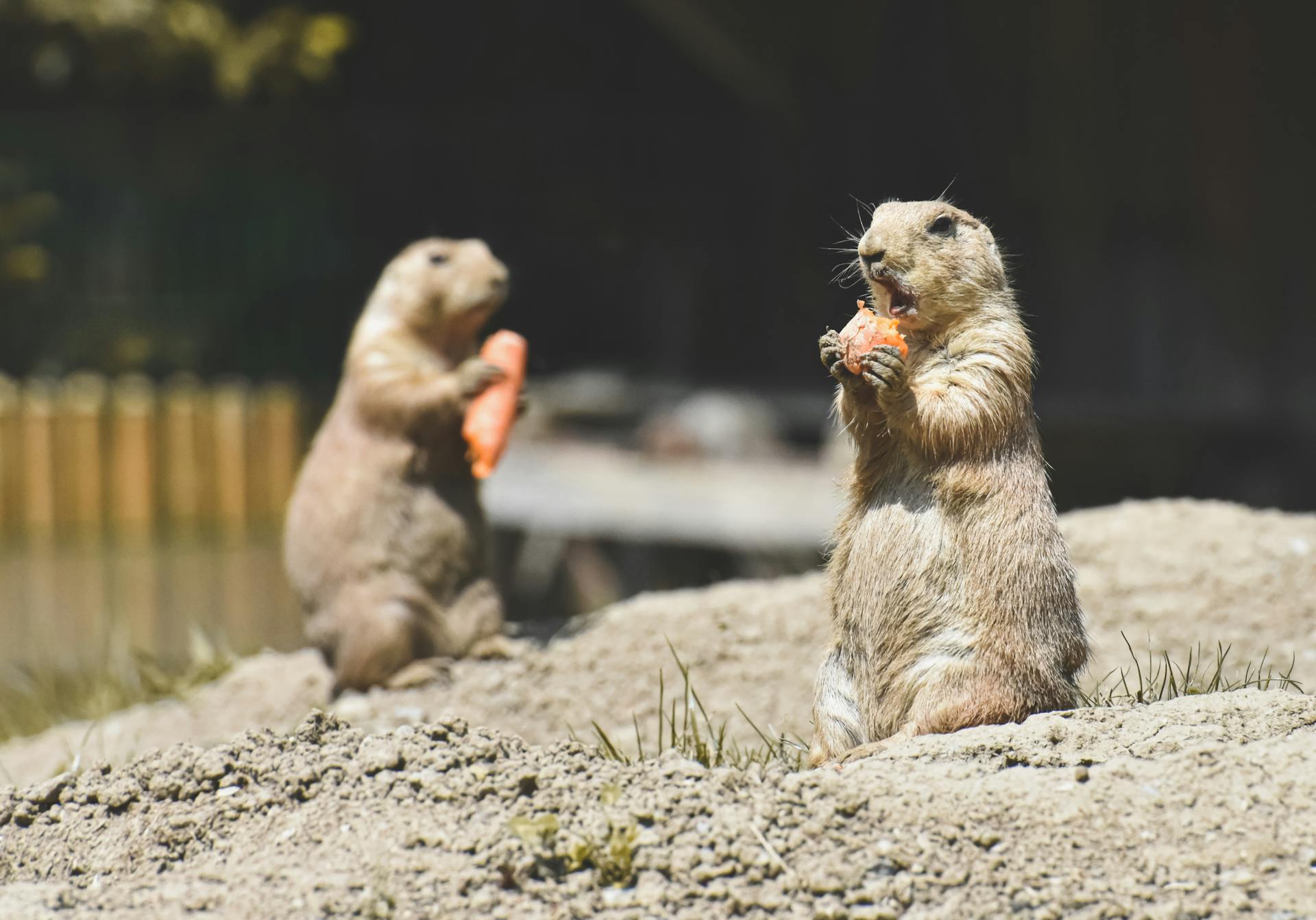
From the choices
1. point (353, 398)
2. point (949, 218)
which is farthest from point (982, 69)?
point (949, 218)

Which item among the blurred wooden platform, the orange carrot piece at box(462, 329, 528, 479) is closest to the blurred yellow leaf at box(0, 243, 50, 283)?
the blurred wooden platform

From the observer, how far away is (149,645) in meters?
8.00

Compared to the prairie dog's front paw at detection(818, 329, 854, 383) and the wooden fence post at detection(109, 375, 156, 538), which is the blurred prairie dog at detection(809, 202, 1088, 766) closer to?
the prairie dog's front paw at detection(818, 329, 854, 383)

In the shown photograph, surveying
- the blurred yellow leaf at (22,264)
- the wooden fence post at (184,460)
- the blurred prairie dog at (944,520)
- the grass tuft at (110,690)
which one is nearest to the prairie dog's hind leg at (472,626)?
the grass tuft at (110,690)

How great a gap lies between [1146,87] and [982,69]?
107 centimetres

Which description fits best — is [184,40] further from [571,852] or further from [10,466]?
[571,852]

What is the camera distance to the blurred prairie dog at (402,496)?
4875 millimetres

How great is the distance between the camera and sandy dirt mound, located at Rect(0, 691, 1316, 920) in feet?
8.18

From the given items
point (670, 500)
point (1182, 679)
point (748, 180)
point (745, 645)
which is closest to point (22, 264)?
point (670, 500)

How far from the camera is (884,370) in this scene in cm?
302

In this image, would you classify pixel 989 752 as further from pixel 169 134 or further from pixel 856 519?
pixel 169 134

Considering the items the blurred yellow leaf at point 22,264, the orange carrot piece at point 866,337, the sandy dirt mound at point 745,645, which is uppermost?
the blurred yellow leaf at point 22,264

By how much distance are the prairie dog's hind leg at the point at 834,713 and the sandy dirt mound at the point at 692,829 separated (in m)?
0.26

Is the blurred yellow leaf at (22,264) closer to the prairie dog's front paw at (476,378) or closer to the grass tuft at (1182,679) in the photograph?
the prairie dog's front paw at (476,378)
